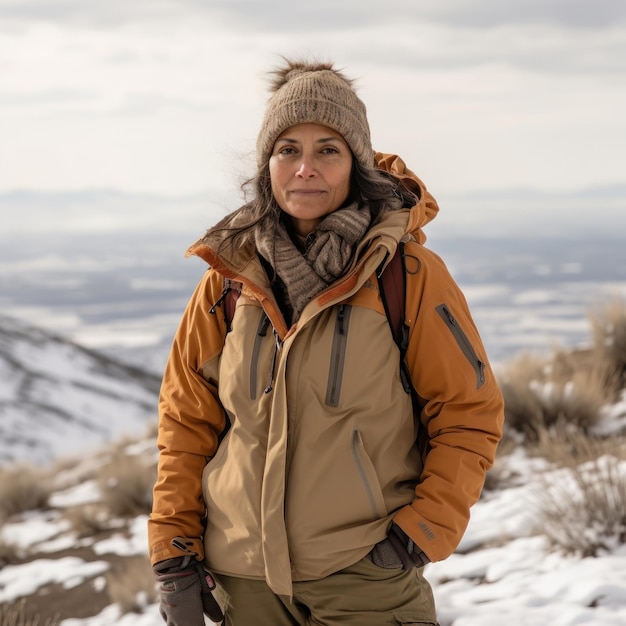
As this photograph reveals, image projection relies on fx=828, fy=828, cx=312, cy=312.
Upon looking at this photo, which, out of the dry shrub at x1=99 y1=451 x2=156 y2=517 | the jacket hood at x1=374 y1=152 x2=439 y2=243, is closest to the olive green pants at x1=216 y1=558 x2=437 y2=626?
the jacket hood at x1=374 y1=152 x2=439 y2=243

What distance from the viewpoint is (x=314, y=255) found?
7.52 feet

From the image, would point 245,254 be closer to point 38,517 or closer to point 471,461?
point 471,461

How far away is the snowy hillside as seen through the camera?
64.8 ft

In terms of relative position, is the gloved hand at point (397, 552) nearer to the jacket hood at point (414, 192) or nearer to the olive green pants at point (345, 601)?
the olive green pants at point (345, 601)

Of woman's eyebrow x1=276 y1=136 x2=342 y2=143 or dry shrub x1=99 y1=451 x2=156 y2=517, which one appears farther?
dry shrub x1=99 y1=451 x2=156 y2=517

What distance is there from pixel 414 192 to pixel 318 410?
767 mm

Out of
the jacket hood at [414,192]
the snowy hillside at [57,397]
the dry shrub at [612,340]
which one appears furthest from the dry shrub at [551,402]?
the snowy hillside at [57,397]

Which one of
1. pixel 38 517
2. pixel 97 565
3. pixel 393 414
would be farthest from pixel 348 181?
pixel 38 517

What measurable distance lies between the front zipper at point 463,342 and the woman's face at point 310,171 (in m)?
0.46

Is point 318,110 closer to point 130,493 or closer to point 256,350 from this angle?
point 256,350

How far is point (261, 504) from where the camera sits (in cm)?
219

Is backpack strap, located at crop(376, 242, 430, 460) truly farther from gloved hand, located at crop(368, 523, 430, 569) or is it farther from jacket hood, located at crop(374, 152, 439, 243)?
gloved hand, located at crop(368, 523, 430, 569)

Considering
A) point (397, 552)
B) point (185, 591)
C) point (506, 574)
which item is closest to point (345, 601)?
point (397, 552)

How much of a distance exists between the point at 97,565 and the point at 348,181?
5118mm
